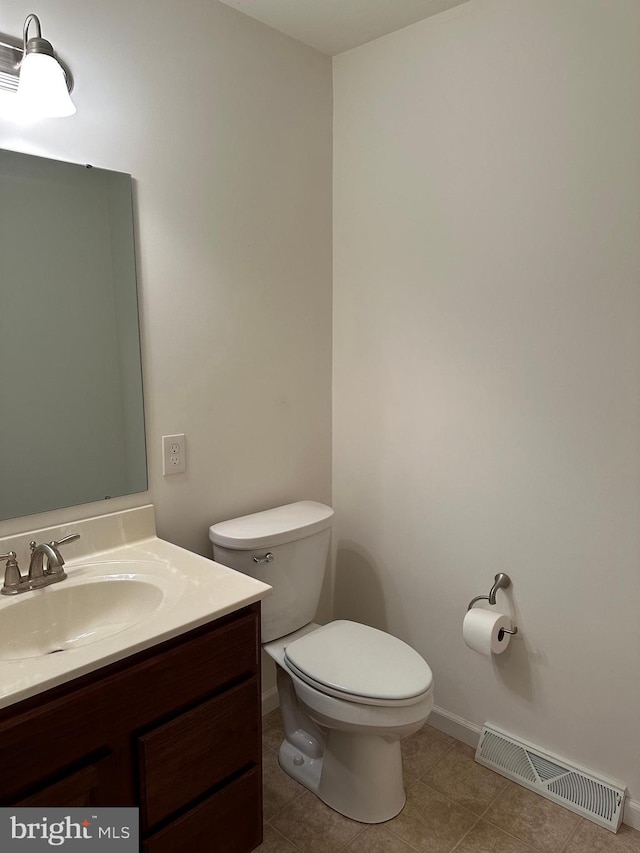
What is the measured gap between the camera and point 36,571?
1492 mm

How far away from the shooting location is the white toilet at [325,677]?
1.71 metres

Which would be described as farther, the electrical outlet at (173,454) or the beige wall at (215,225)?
the electrical outlet at (173,454)

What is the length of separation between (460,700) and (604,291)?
1465mm

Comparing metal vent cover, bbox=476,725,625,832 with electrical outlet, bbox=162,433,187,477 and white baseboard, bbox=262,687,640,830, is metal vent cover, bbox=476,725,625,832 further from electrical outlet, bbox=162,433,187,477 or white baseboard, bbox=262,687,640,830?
electrical outlet, bbox=162,433,187,477

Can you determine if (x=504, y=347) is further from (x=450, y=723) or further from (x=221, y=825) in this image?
(x=221, y=825)

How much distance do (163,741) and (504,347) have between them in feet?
4.75

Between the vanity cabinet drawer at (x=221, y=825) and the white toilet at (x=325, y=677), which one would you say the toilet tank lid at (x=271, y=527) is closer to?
the white toilet at (x=325, y=677)

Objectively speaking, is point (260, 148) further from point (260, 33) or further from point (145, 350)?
point (145, 350)

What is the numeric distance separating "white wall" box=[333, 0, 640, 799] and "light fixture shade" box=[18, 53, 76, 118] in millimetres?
1143

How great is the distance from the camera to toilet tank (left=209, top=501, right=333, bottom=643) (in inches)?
74.9

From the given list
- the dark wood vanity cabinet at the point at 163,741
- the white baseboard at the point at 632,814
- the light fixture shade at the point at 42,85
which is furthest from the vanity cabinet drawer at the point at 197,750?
the light fixture shade at the point at 42,85
